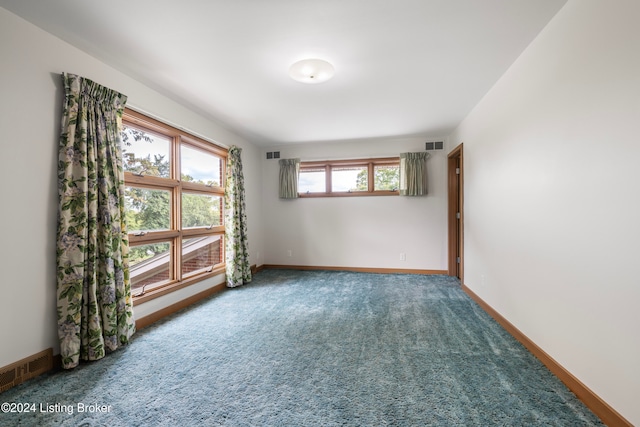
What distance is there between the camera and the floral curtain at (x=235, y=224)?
156 inches

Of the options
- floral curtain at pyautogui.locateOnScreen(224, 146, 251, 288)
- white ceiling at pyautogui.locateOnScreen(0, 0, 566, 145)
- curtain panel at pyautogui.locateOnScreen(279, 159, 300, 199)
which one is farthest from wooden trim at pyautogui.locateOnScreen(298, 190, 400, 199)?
white ceiling at pyautogui.locateOnScreen(0, 0, 566, 145)

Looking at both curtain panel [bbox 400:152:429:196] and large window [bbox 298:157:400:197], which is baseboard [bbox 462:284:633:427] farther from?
large window [bbox 298:157:400:197]

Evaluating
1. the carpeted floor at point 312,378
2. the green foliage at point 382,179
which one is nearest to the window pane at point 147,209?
the carpeted floor at point 312,378

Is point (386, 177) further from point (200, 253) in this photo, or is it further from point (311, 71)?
point (200, 253)

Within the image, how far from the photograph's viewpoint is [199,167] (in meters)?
3.65

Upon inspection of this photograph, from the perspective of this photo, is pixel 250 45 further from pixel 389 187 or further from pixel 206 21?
pixel 389 187

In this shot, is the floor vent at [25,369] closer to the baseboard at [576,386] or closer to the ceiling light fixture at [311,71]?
the ceiling light fixture at [311,71]

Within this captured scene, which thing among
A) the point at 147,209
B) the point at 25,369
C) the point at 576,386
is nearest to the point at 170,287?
the point at 147,209

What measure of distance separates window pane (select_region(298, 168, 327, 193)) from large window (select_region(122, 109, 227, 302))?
1675mm

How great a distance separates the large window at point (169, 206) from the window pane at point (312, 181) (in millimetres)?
1675

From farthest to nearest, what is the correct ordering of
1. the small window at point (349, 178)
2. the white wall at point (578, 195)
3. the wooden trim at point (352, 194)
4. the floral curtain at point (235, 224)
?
the small window at point (349, 178), the wooden trim at point (352, 194), the floral curtain at point (235, 224), the white wall at point (578, 195)

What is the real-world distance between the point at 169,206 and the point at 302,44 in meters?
2.35

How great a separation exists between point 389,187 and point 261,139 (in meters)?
2.56

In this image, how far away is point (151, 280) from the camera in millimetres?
2896
